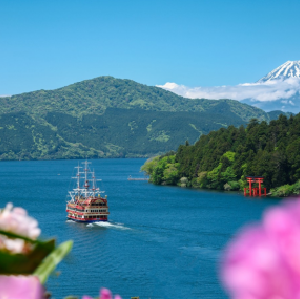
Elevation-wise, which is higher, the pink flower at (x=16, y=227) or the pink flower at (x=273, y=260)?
the pink flower at (x=273, y=260)

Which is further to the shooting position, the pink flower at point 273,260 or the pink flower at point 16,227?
the pink flower at point 16,227

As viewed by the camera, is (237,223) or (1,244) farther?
(237,223)

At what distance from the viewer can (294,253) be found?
33 cm

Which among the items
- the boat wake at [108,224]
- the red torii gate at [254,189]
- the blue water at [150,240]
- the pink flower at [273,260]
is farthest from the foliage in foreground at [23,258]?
the red torii gate at [254,189]

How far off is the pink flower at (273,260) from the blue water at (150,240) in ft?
33.0

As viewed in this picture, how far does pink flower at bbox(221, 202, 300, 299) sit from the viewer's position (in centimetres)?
33

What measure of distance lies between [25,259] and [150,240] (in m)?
31.5

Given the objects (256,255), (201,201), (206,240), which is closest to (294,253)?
(256,255)

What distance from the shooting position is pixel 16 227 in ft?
1.98

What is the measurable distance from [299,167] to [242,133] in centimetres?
1286

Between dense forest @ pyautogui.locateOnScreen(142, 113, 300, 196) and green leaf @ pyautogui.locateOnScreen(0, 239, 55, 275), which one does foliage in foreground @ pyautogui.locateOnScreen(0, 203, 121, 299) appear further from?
dense forest @ pyautogui.locateOnScreen(142, 113, 300, 196)

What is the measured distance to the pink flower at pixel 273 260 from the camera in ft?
1.07

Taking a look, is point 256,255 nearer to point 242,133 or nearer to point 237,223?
point 237,223

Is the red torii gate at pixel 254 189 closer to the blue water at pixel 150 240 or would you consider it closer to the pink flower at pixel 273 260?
the blue water at pixel 150 240
